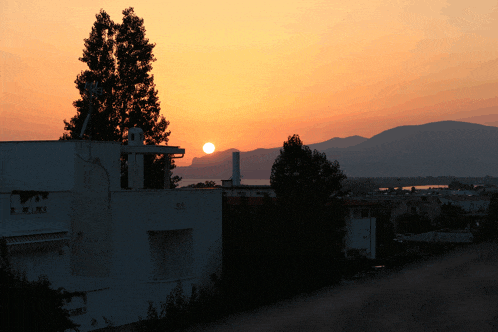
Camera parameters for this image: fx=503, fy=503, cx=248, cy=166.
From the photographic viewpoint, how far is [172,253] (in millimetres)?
24375

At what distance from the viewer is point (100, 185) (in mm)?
21875

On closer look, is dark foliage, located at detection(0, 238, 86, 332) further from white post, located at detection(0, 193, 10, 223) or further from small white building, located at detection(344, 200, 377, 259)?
small white building, located at detection(344, 200, 377, 259)

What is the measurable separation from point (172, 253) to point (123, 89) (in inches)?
658

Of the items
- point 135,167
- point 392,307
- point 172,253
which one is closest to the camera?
point 172,253

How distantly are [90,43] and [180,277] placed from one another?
20.8 meters

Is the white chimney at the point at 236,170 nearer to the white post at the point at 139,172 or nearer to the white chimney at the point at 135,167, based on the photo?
the white chimney at the point at 135,167

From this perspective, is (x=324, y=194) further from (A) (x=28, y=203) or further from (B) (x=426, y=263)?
(A) (x=28, y=203)

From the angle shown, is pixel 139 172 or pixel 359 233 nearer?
pixel 139 172

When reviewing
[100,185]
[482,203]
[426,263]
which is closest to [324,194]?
[426,263]

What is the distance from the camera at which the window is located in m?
23.9

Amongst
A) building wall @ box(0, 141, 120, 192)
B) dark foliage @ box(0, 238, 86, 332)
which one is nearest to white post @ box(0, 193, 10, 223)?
building wall @ box(0, 141, 120, 192)

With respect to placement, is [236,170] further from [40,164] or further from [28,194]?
[28,194]

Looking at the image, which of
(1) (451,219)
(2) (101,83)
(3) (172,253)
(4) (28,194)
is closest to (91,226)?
(4) (28,194)

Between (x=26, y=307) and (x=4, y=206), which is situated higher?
(x=4, y=206)
